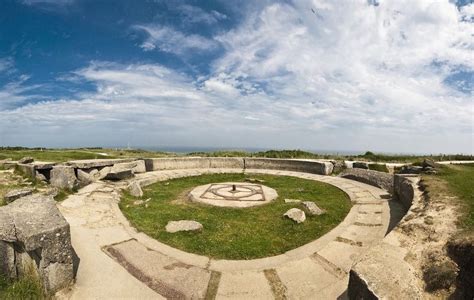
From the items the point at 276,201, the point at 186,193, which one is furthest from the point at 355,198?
the point at 186,193

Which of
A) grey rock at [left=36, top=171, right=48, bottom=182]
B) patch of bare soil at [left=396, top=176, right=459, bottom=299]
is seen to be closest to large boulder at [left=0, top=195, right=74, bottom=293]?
patch of bare soil at [left=396, top=176, right=459, bottom=299]

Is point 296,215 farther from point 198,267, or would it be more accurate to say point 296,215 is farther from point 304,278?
point 198,267

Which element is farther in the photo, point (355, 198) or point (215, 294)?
point (355, 198)

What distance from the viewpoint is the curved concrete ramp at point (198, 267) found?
4105 millimetres

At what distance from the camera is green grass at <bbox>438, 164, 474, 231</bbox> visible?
5016 mm

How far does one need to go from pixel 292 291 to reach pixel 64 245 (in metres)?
3.32

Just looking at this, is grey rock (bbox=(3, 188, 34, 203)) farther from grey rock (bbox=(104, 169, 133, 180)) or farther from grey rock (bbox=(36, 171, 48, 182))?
grey rock (bbox=(104, 169, 133, 180))

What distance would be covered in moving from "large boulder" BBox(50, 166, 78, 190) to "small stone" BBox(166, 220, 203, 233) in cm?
518

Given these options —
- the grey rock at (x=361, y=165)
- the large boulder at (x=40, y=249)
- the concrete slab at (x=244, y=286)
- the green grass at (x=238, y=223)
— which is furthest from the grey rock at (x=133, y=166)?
the grey rock at (x=361, y=165)

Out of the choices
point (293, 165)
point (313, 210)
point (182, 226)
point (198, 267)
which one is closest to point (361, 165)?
point (293, 165)

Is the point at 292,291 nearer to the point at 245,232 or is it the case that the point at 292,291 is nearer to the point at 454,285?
the point at 454,285

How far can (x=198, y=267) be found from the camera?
487cm

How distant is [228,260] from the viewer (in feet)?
17.0

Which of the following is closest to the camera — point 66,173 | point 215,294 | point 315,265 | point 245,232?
point 215,294
